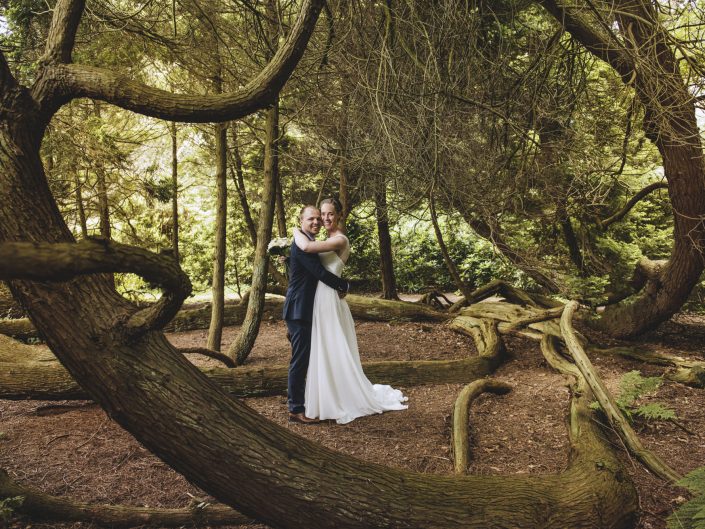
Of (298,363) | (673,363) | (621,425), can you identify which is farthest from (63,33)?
(673,363)

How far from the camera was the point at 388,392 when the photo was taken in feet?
20.2

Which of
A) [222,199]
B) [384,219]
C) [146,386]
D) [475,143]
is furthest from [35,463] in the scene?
[384,219]

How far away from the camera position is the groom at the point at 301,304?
5.56 m

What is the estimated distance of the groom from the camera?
556 centimetres

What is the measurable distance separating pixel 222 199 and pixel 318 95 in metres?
2.50

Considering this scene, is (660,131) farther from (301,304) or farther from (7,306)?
(7,306)

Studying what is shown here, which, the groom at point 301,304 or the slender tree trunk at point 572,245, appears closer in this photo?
the groom at point 301,304

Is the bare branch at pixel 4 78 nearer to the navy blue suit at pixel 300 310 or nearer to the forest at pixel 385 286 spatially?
the forest at pixel 385 286

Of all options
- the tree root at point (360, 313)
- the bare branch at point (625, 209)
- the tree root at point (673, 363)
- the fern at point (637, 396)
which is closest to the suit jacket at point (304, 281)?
the fern at point (637, 396)

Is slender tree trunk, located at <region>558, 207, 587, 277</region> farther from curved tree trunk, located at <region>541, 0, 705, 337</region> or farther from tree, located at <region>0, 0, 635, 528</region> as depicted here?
tree, located at <region>0, 0, 635, 528</region>

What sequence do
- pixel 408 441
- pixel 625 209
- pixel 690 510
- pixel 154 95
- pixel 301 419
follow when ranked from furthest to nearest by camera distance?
pixel 625 209
pixel 301 419
pixel 408 441
pixel 690 510
pixel 154 95

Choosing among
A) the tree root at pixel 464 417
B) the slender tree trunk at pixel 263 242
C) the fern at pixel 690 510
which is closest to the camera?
the fern at pixel 690 510

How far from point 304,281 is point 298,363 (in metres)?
0.90

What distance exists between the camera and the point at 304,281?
5.66m
